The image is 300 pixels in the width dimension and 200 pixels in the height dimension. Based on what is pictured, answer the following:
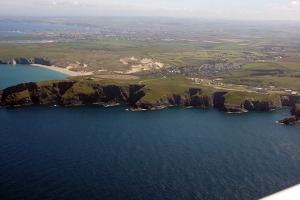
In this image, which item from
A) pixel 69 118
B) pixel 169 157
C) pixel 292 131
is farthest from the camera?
pixel 69 118

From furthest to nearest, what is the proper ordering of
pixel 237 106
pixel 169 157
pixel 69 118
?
pixel 237 106 < pixel 69 118 < pixel 169 157

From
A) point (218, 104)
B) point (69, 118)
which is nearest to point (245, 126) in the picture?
point (218, 104)

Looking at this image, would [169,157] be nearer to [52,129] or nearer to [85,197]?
[85,197]

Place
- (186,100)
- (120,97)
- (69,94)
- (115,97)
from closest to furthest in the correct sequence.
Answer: (69,94) < (186,100) < (115,97) < (120,97)

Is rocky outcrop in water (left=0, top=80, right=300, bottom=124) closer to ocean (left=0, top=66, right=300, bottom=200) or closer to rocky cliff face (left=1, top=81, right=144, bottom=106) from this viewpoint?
rocky cliff face (left=1, top=81, right=144, bottom=106)

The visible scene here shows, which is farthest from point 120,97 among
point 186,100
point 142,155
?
point 142,155

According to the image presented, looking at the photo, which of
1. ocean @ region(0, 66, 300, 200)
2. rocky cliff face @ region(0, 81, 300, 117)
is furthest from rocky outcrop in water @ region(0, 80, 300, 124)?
ocean @ region(0, 66, 300, 200)

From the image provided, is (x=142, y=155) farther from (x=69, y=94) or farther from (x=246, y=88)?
(x=246, y=88)

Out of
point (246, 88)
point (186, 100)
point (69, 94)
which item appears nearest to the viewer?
point (69, 94)

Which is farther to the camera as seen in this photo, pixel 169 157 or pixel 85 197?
pixel 169 157
